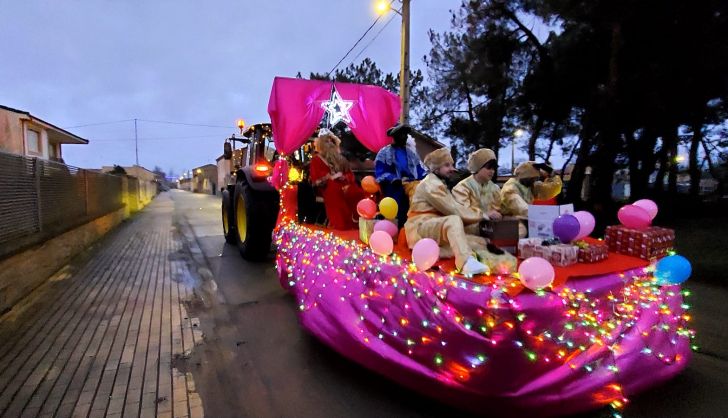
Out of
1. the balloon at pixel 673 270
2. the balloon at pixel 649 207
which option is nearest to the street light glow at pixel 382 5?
the balloon at pixel 649 207

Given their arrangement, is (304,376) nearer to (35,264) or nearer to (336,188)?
(336,188)

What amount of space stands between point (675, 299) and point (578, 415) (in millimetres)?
1053

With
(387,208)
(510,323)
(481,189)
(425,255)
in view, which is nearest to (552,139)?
(481,189)

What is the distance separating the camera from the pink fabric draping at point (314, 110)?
201 inches

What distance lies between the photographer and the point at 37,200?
17.5ft

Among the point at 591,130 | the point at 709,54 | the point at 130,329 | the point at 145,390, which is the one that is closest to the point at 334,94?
the point at 130,329

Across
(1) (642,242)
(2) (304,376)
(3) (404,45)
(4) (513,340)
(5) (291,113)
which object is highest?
(3) (404,45)

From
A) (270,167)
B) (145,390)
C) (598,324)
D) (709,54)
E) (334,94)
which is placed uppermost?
(709,54)

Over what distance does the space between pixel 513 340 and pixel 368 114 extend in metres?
4.00

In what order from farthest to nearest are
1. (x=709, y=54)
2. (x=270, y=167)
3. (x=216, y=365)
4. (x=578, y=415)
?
(x=709, y=54), (x=270, y=167), (x=216, y=365), (x=578, y=415)

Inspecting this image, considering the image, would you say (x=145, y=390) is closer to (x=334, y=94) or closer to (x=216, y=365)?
(x=216, y=365)

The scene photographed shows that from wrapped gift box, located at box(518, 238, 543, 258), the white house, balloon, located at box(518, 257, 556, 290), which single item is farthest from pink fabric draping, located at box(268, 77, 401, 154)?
the white house

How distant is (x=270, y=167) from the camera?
6418mm

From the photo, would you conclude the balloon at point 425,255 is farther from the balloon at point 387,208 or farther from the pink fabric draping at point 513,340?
the balloon at point 387,208
